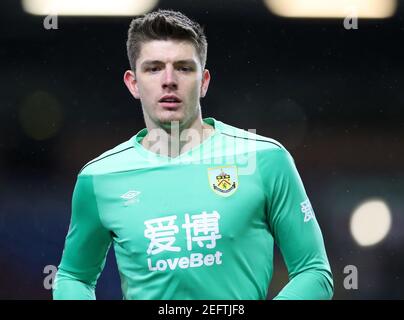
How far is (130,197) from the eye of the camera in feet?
7.43

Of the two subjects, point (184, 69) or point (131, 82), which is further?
point (131, 82)

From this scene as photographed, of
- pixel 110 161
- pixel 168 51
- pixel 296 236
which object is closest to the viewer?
pixel 296 236

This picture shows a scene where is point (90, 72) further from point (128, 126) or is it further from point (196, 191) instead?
point (196, 191)

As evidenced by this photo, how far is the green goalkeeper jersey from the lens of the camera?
2127 millimetres

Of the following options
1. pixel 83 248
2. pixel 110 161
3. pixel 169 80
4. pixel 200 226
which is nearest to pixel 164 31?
pixel 169 80

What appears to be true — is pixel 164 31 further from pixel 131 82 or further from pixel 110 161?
pixel 110 161

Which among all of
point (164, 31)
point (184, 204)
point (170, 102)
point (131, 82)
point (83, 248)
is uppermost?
point (164, 31)

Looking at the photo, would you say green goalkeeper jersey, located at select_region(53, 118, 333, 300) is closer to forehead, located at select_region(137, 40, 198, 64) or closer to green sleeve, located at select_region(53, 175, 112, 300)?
green sleeve, located at select_region(53, 175, 112, 300)

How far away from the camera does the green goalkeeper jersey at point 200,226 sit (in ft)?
6.98

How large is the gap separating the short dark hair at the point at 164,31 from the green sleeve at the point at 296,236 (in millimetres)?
490

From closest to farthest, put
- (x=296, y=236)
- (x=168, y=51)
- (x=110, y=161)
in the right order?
1. (x=296, y=236)
2. (x=168, y=51)
3. (x=110, y=161)

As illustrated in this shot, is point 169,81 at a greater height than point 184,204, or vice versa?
point 169,81

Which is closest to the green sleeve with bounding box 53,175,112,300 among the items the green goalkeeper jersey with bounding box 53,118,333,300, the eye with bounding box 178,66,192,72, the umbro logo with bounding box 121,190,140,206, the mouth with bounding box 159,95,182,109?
the green goalkeeper jersey with bounding box 53,118,333,300

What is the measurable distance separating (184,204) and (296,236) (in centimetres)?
36
